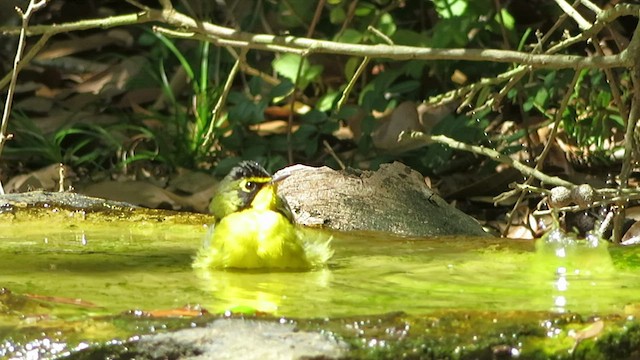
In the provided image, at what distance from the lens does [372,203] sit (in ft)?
17.0

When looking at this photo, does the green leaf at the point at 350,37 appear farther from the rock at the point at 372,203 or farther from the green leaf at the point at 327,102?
the rock at the point at 372,203

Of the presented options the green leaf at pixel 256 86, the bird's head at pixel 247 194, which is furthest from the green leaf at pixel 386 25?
the bird's head at pixel 247 194

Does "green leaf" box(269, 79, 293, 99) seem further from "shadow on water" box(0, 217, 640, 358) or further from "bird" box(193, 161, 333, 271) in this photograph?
"bird" box(193, 161, 333, 271)

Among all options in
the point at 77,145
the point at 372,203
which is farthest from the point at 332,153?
the point at 372,203

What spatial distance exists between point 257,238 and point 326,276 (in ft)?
0.86

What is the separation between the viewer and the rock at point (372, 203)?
16.6 feet

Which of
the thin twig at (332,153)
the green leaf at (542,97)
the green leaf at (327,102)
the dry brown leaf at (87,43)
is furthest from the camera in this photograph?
the dry brown leaf at (87,43)

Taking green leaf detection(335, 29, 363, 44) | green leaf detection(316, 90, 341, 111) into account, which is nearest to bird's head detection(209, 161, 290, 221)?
green leaf detection(335, 29, 363, 44)

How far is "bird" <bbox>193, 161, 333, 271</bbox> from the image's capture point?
12.9 ft

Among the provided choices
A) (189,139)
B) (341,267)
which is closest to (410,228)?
(341,267)

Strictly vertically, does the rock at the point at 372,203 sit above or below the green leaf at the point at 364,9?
below

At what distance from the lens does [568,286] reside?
3539mm

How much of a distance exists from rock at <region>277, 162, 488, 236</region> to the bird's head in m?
0.75

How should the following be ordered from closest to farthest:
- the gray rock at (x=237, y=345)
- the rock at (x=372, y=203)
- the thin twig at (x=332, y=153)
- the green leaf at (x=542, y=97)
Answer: the gray rock at (x=237, y=345), the rock at (x=372, y=203), the green leaf at (x=542, y=97), the thin twig at (x=332, y=153)
